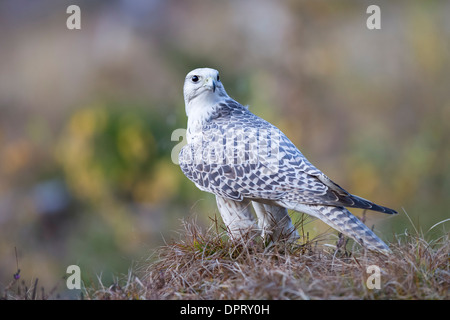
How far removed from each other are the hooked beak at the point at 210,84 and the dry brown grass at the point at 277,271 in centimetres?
102

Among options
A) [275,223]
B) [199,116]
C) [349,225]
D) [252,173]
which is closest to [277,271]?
[349,225]

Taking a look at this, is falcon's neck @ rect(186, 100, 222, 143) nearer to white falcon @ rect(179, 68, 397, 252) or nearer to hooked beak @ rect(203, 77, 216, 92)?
white falcon @ rect(179, 68, 397, 252)

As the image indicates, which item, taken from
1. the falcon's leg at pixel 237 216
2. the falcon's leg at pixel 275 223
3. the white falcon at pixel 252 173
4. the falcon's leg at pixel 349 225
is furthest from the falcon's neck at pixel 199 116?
the falcon's leg at pixel 349 225

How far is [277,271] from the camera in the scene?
297 cm

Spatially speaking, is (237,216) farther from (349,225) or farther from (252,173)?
(349,225)

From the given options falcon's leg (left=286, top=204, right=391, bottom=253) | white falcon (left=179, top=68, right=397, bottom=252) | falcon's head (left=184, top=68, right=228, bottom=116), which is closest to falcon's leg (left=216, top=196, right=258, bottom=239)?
white falcon (left=179, top=68, right=397, bottom=252)

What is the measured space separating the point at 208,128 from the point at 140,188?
5.05 meters

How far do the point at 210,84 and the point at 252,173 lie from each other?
30.9 inches

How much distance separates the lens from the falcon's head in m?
4.05

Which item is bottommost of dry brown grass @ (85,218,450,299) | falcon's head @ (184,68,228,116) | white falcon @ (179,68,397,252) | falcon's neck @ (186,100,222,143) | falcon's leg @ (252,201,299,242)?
dry brown grass @ (85,218,450,299)

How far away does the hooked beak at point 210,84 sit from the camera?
4004mm

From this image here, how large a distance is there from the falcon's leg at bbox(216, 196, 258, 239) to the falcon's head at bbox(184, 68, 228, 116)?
776mm
